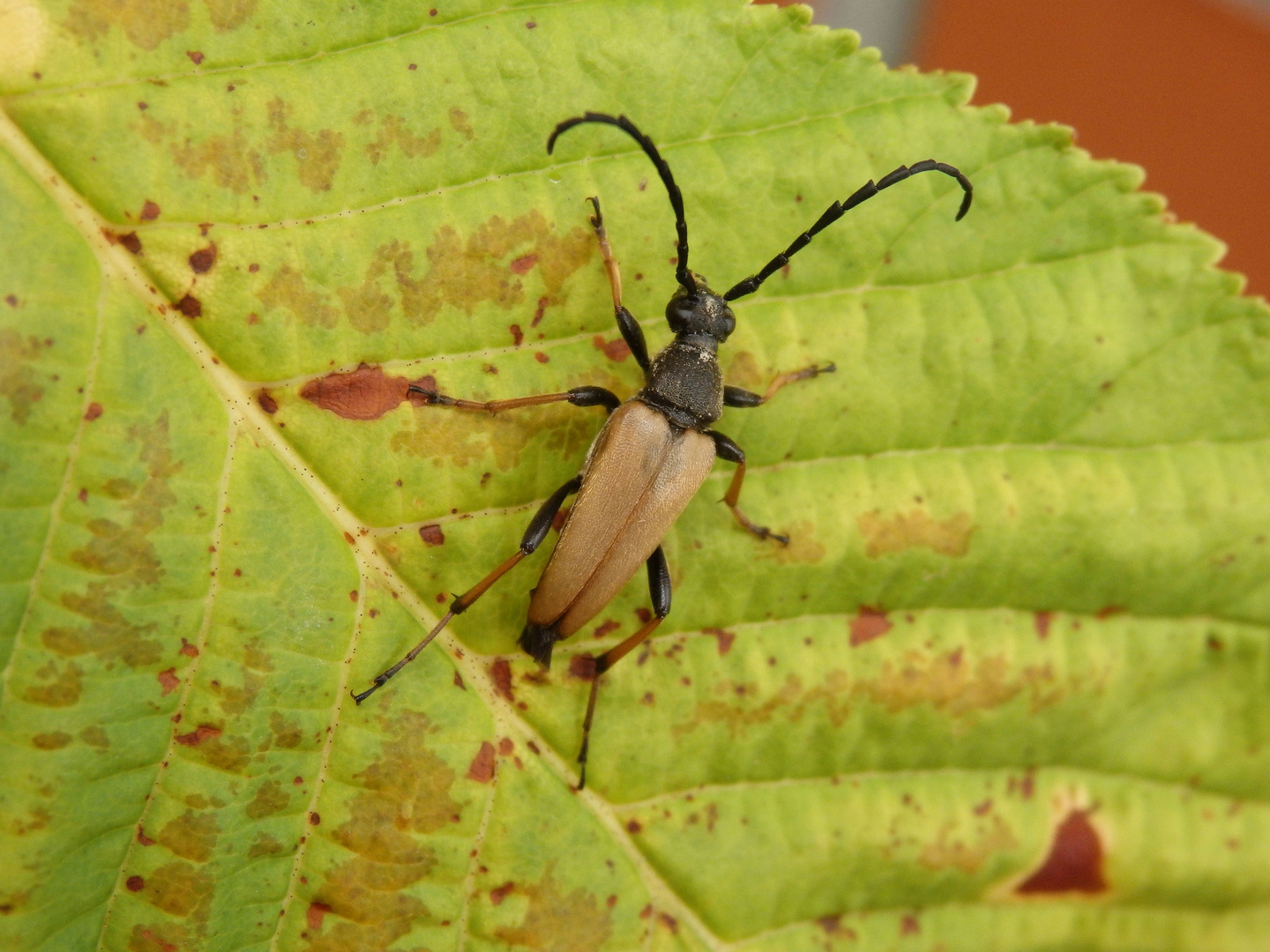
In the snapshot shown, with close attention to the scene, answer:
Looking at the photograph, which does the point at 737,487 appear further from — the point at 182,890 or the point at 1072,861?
the point at 182,890

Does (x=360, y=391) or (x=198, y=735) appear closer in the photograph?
(x=198, y=735)

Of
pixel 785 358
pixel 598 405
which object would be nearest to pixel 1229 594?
pixel 785 358

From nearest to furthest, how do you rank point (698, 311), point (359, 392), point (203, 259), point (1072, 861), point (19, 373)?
point (19, 373)
point (203, 259)
point (359, 392)
point (698, 311)
point (1072, 861)

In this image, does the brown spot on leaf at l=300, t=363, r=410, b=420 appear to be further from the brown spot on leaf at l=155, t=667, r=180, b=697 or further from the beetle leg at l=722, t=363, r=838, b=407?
the beetle leg at l=722, t=363, r=838, b=407

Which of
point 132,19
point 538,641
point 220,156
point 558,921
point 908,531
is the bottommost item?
point 558,921

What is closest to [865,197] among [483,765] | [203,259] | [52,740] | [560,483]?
[560,483]

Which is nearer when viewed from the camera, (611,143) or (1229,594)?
(611,143)

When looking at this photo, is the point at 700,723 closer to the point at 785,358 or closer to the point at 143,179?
the point at 785,358
